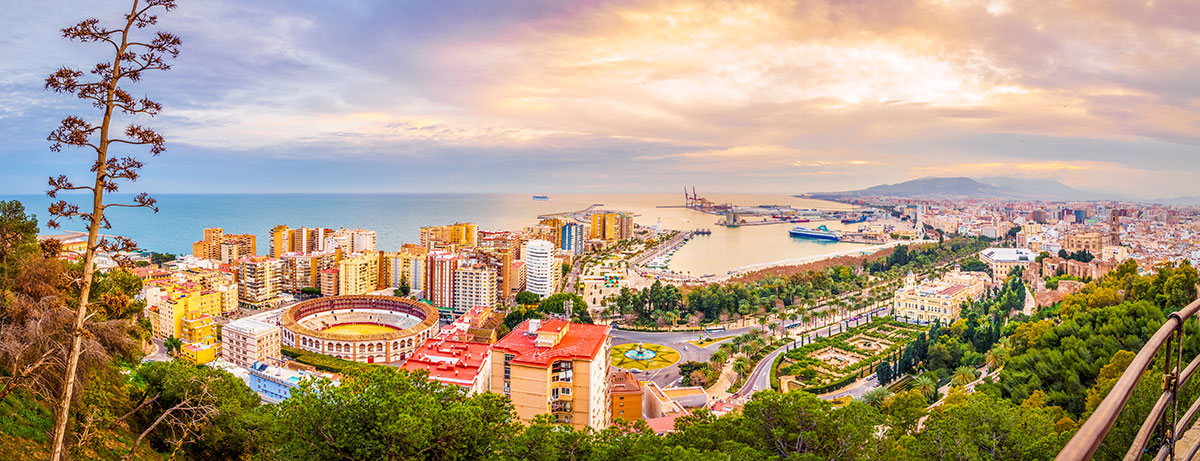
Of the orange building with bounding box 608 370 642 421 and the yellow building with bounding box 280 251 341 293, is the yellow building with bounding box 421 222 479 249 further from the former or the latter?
the orange building with bounding box 608 370 642 421

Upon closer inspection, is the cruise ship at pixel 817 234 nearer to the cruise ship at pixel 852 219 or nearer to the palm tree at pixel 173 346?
the cruise ship at pixel 852 219

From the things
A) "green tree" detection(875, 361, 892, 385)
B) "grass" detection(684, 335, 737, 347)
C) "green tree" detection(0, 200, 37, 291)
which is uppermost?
"green tree" detection(0, 200, 37, 291)

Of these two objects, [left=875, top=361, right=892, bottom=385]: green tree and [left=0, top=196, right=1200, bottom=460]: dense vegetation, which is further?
[left=875, top=361, right=892, bottom=385]: green tree

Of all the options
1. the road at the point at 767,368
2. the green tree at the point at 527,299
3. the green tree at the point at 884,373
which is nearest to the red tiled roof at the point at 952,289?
the road at the point at 767,368

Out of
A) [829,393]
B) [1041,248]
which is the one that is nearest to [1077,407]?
[829,393]

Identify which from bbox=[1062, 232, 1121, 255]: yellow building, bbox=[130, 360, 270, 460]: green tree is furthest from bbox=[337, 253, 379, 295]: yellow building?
bbox=[1062, 232, 1121, 255]: yellow building

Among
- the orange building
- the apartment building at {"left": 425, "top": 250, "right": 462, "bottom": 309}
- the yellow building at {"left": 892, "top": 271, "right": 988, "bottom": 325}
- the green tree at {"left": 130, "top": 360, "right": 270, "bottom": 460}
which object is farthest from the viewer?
the apartment building at {"left": 425, "top": 250, "right": 462, "bottom": 309}

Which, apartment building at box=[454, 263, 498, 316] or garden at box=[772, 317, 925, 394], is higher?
apartment building at box=[454, 263, 498, 316]
